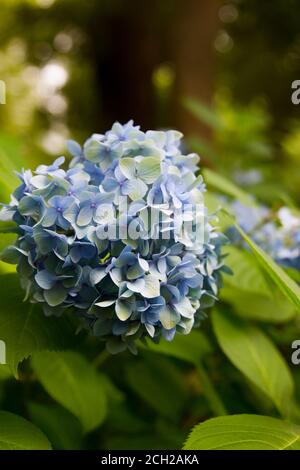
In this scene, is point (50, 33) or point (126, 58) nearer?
point (126, 58)

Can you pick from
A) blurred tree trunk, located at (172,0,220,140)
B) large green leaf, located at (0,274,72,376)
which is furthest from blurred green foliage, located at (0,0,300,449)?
blurred tree trunk, located at (172,0,220,140)

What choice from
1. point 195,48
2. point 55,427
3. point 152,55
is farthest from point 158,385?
point 152,55

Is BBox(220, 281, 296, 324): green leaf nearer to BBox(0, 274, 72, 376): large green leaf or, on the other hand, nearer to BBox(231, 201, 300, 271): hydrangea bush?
BBox(231, 201, 300, 271): hydrangea bush

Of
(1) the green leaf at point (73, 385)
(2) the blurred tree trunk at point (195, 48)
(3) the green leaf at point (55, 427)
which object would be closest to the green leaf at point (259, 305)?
(1) the green leaf at point (73, 385)

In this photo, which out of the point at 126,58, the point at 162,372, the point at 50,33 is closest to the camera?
the point at 162,372

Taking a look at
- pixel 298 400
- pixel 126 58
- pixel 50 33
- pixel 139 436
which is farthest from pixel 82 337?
pixel 50 33

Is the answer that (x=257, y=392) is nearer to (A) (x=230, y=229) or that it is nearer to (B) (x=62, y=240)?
(A) (x=230, y=229)
